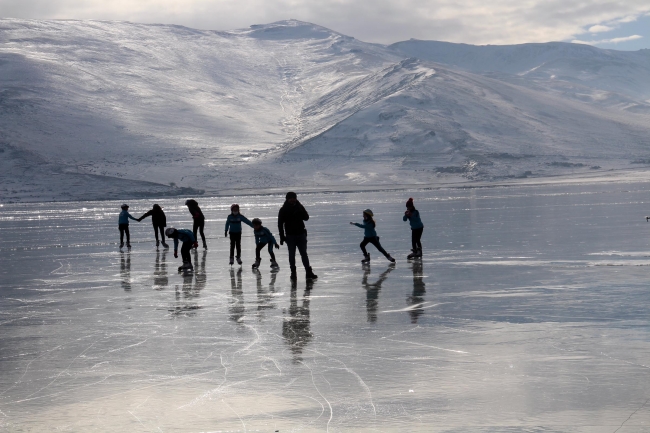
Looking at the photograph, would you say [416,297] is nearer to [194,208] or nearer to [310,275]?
[310,275]

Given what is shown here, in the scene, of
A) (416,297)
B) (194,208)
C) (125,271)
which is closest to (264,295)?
(416,297)

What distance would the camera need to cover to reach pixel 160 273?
20.8m

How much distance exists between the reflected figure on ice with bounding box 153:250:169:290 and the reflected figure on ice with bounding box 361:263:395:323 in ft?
13.3

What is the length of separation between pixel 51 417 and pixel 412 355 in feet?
13.2

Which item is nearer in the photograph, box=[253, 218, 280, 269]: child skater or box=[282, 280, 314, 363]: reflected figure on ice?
box=[282, 280, 314, 363]: reflected figure on ice

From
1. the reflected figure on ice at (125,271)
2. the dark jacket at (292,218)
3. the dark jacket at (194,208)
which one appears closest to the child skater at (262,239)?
the reflected figure on ice at (125,271)

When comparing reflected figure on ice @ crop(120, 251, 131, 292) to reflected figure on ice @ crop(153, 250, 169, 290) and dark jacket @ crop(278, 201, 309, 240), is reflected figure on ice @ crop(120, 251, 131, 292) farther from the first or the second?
dark jacket @ crop(278, 201, 309, 240)

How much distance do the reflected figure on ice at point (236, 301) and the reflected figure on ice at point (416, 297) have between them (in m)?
2.52

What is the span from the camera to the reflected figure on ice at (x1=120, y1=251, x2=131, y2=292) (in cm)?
1825

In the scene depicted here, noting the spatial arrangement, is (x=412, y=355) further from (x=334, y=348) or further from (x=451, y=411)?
(x=451, y=411)

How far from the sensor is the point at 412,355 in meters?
10.1

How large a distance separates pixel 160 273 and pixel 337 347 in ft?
35.5

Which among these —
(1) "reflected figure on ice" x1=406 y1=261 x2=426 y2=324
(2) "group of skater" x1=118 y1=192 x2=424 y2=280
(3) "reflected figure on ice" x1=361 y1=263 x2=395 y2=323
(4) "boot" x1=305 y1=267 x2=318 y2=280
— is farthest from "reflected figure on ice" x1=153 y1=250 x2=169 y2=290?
(1) "reflected figure on ice" x1=406 y1=261 x2=426 y2=324

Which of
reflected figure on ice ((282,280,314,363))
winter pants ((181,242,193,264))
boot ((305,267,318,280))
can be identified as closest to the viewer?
reflected figure on ice ((282,280,314,363))
